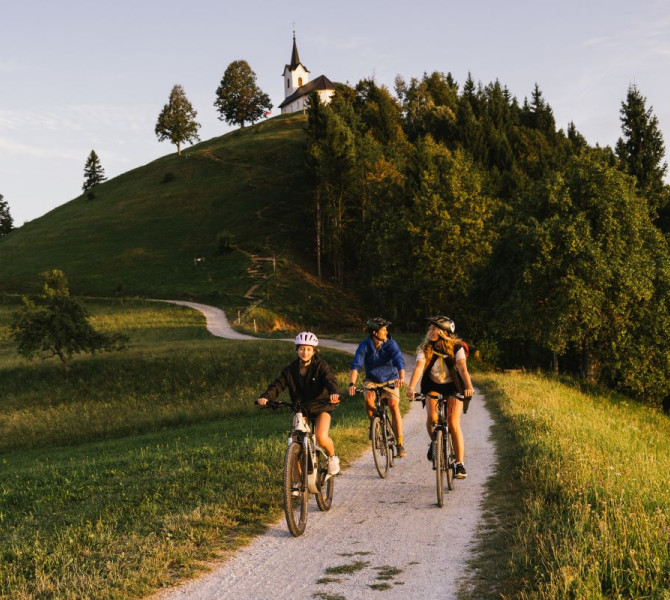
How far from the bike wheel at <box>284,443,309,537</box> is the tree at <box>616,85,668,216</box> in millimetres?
48548

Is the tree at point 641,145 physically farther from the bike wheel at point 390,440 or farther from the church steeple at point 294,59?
the church steeple at point 294,59

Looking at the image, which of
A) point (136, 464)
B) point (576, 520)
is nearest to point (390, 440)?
point (576, 520)

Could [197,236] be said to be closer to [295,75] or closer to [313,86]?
[313,86]

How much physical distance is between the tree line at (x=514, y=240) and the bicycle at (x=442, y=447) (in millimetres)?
22806

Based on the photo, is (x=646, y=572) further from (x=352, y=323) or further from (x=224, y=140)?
(x=224, y=140)

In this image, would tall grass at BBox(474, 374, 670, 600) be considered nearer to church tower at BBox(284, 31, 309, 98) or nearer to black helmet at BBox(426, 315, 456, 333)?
black helmet at BBox(426, 315, 456, 333)

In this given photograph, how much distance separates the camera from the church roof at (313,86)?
15525cm

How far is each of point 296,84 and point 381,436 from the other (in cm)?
16835

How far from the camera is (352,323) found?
63375 mm

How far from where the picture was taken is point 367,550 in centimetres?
756

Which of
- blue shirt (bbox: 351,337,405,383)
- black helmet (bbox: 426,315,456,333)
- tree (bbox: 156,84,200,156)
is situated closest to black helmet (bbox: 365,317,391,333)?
blue shirt (bbox: 351,337,405,383)

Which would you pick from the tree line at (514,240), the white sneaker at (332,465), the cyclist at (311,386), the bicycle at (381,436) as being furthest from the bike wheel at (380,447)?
the tree line at (514,240)

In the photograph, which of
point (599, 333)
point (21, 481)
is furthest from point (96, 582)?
point (599, 333)

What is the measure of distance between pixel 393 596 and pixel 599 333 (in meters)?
30.8
